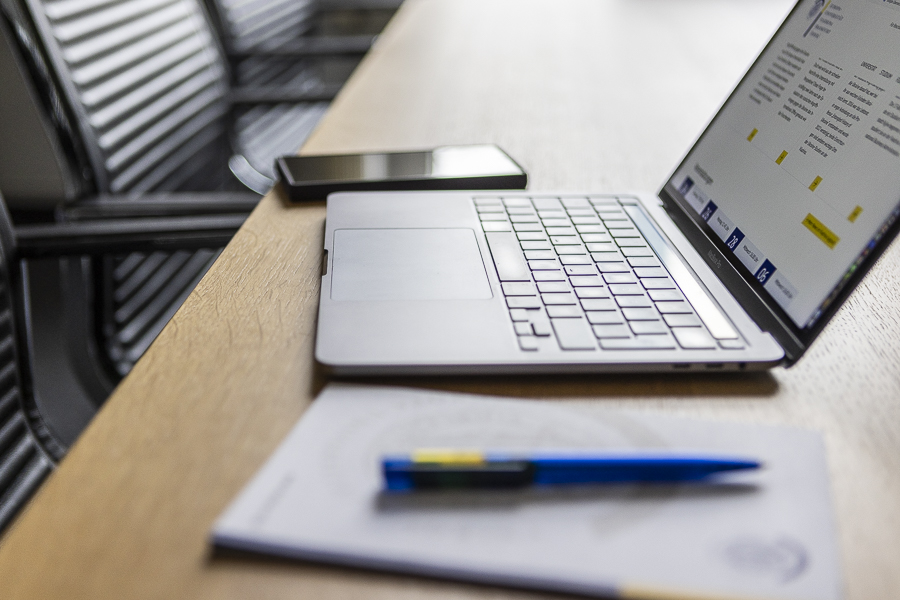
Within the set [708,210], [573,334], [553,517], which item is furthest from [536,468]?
[708,210]

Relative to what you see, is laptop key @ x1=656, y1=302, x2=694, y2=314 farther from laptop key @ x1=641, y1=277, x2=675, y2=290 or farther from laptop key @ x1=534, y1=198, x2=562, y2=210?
laptop key @ x1=534, y1=198, x2=562, y2=210

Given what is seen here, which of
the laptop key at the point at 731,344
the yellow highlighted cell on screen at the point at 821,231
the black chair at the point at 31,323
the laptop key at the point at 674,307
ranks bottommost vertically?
the black chair at the point at 31,323

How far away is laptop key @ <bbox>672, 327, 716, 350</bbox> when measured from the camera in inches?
16.9

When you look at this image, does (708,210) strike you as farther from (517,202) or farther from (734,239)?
(517,202)

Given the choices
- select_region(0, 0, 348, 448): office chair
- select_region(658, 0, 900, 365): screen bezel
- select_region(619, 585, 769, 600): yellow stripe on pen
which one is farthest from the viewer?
select_region(0, 0, 348, 448): office chair

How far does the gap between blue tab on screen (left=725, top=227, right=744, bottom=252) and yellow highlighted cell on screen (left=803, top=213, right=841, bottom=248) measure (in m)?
0.06

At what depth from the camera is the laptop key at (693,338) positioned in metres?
0.43

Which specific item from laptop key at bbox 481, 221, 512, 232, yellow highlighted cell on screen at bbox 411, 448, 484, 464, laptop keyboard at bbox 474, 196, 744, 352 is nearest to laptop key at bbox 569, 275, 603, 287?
laptop keyboard at bbox 474, 196, 744, 352

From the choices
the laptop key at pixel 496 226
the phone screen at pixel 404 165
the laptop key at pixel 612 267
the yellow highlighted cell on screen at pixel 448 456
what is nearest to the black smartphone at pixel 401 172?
the phone screen at pixel 404 165

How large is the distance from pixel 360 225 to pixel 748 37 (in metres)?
1.39

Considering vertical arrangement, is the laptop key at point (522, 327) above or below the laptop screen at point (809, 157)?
below

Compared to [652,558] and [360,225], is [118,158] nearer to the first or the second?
[360,225]

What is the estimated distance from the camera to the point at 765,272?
1.58 feet

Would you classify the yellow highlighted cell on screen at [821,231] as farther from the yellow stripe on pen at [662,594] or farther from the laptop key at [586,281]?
the yellow stripe on pen at [662,594]
